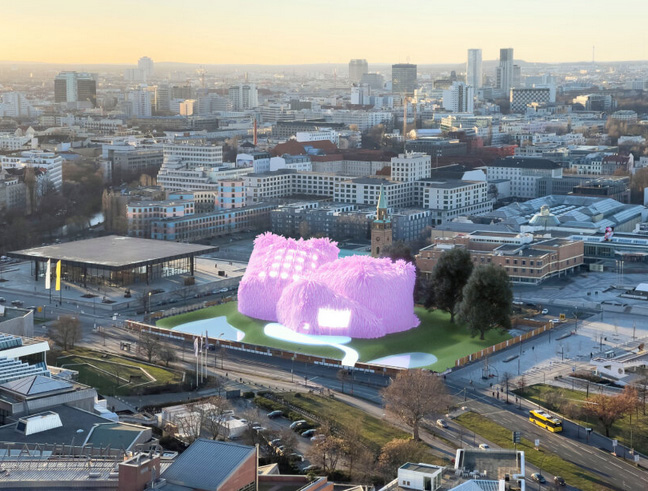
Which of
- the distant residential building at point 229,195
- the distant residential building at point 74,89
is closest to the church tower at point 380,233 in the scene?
the distant residential building at point 229,195

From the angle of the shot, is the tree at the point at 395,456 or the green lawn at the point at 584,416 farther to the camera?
the green lawn at the point at 584,416

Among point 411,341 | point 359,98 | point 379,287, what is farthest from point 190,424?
point 359,98

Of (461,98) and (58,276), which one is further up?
(461,98)

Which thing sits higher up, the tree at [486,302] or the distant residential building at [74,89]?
the distant residential building at [74,89]

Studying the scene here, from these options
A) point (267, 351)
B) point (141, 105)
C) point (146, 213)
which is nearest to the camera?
point (267, 351)

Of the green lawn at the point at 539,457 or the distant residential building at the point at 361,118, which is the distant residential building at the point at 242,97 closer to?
the distant residential building at the point at 361,118

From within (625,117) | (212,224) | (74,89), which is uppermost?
(74,89)

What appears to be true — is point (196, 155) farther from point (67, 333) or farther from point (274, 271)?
point (67, 333)
